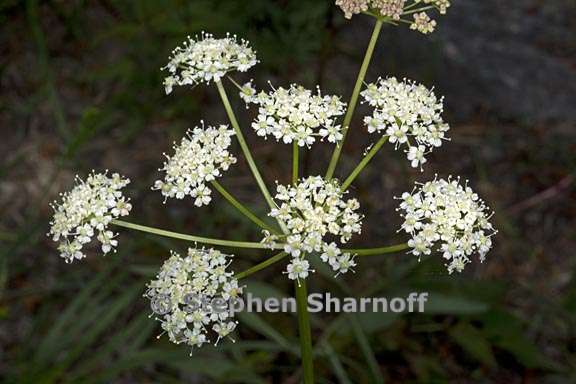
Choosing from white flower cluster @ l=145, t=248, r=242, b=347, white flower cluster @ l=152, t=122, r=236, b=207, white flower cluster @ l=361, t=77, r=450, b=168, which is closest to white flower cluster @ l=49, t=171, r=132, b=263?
white flower cluster @ l=152, t=122, r=236, b=207

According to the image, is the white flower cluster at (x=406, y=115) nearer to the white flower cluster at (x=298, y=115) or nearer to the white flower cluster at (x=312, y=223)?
the white flower cluster at (x=298, y=115)

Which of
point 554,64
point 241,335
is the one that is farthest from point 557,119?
point 241,335

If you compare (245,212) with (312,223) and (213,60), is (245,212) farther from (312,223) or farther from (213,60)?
(213,60)

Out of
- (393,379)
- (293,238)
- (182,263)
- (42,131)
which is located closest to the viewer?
(293,238)

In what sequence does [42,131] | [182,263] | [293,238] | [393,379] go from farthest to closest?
1. [42,131]
2. [393,379]
3. [182,263]
4. [293,238]

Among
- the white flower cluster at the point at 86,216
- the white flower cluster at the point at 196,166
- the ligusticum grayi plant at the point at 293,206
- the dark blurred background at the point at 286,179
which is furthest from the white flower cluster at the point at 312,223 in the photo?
the dark blurred background at the point at 286,179

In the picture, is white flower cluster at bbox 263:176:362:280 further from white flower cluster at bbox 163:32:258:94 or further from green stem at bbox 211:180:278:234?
white flower cluster at bbox 163:32:258:94

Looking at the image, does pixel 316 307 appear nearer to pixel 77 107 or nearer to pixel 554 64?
pixel 77 107
